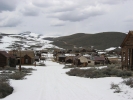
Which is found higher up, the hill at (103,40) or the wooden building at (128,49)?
the hill at (103,40)

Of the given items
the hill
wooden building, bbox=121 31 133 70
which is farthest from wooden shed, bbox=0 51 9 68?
the hill

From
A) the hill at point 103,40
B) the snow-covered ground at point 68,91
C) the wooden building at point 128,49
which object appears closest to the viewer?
the snow-covered ground at point 68,91

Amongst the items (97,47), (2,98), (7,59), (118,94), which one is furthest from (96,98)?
(97,47)

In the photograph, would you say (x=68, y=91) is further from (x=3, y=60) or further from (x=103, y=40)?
(x=103, y=40)

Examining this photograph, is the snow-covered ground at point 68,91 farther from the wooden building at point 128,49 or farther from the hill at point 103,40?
the hill at point 103,40

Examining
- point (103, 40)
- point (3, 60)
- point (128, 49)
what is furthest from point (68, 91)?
point (103, 40)

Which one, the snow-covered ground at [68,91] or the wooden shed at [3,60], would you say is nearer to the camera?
the snow-covered ground at [68,91]

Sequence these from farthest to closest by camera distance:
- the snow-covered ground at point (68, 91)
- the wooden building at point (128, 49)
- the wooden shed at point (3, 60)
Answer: the wooden shed at point (3, 60) < the wooden building at point (128, 49) < the snow-covered ground at point (68, 91)

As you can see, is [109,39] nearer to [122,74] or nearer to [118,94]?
[122,74]

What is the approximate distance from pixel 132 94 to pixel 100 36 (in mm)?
143225

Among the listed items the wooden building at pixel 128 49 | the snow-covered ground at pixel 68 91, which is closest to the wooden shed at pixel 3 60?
the wooden building at pixel 128 49

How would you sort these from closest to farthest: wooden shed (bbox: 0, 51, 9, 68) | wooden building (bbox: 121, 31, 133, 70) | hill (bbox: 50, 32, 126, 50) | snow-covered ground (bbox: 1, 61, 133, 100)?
snow-covered ground (bbox: 1, 61, 133, 100), wooden building (bbox: 121, 31, 133, 70), wooden shed (bbox: 0, 51, 9, 68), hill (bbox: 50, 32, 126, 50)

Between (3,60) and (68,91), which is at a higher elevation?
(3,60)

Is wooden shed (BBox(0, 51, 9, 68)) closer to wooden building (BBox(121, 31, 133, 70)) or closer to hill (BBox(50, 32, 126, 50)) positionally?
wooden building (BBox(121, 31, 133, 70))
